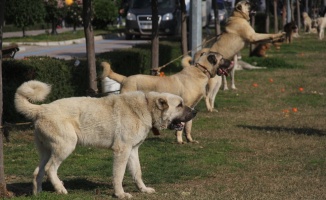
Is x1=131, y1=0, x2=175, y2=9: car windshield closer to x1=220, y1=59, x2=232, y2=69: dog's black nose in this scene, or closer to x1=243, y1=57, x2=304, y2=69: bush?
x1=243, y1=57, x2=304, y2=69: bush

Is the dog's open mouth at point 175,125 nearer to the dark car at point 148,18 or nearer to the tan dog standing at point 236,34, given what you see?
the tan dog standing at point 236,34

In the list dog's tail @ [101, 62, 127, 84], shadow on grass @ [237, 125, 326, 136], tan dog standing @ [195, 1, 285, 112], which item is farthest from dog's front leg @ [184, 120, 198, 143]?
tan dog standing @ [195, 1, 285, 112]

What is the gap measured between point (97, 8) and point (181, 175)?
4364 centimetres

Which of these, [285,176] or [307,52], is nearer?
[285,176]

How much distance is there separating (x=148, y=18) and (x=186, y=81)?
3109 centimetres

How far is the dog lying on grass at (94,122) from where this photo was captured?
879cm

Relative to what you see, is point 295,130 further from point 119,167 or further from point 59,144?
point 59,144

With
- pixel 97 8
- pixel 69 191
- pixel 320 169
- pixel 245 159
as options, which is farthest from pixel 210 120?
pixel 97 8

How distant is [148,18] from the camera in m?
43.8

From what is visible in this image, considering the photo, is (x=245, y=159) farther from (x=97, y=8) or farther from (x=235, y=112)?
(x=97, y=8)

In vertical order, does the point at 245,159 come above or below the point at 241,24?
below

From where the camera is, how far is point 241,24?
16250 millimetres

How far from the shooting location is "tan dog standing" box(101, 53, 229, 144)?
42.6 ft

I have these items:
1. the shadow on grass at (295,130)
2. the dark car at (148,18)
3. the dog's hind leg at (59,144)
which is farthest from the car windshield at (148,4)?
the dog's hind leg at (59,144)
